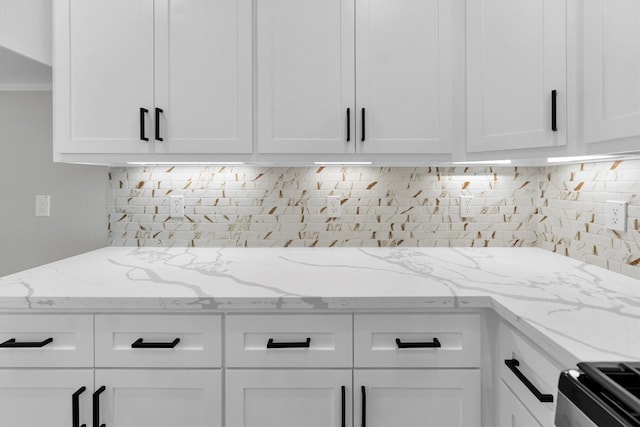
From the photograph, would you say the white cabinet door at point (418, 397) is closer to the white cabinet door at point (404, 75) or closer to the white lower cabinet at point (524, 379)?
the white lower cabinet at point (524, 379)

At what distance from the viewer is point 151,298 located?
1118 millimetres

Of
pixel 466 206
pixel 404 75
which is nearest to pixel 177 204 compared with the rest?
pixel 404 75

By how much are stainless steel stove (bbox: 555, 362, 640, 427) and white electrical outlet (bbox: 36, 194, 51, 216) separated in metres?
2.15

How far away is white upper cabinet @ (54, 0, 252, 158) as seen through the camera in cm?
151

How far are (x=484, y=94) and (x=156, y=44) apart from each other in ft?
4.29

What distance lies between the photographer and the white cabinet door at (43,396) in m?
1.14

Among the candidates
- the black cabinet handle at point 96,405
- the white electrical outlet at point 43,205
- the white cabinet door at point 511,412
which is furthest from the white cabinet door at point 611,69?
the white electrical outlet at point 43,205

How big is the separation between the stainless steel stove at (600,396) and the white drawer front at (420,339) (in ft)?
1.58

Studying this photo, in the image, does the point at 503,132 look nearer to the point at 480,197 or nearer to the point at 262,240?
the point at 480,197

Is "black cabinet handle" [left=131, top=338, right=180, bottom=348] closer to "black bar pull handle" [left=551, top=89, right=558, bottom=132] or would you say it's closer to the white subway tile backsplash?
the white subway tile backsplash

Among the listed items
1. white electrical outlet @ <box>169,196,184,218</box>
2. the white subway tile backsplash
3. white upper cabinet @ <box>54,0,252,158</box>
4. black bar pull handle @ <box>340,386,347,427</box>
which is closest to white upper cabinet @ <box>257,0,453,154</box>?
white upper cabinet @ <box>54,0,252,158</box>

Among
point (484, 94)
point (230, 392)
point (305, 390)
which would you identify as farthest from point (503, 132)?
point (230, 392)

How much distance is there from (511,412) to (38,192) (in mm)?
2175

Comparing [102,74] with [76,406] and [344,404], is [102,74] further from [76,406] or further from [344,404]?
[344,404]
